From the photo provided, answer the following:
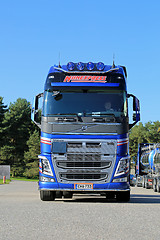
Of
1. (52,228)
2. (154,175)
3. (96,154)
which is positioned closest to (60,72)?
(96,154)

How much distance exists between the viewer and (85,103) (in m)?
14.9

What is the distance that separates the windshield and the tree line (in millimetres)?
73352

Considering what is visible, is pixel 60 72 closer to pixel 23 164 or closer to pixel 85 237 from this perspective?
pixel 85 237

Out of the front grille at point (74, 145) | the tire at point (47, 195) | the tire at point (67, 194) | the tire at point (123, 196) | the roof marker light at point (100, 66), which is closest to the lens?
the front grille at point (74, 145)

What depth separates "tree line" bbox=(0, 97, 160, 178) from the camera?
89.8 meters

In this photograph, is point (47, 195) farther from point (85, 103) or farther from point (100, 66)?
A: point (100, 66)

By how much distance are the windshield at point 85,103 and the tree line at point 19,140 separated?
241 ft

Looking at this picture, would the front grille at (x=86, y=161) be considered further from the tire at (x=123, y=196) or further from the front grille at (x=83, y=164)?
the tire at (x=123, y=196)

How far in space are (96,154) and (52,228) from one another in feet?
19.9

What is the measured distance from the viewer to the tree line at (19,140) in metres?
89.8

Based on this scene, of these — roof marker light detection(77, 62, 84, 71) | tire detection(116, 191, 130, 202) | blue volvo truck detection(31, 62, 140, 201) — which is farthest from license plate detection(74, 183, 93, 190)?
roof marker light detection(77, 62, 84, 71)

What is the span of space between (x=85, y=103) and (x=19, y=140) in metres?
84.4

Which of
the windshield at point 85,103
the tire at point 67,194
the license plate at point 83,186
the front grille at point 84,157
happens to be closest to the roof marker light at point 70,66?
the windshield at point 85,103

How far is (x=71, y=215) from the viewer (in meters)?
11.3
